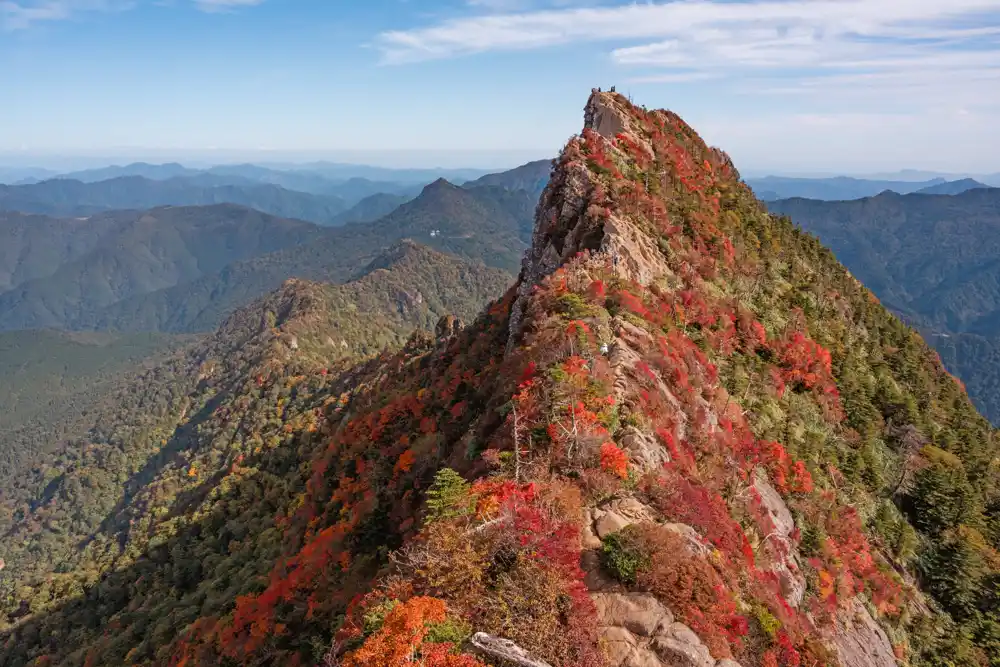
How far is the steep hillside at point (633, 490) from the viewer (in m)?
15.1

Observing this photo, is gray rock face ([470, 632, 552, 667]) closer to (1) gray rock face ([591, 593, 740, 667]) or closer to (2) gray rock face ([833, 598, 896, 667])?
(1) gray rock face ([591, 593, 740, 667])

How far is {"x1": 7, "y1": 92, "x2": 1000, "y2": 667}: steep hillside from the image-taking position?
15125mm

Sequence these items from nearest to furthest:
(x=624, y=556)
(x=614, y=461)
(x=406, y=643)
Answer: (x=406, y=643), (x=624, y=556), (x=614, y=461)

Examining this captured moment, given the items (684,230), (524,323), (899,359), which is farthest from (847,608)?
(899,359)

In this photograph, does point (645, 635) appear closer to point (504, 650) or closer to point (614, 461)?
point (504, 650)

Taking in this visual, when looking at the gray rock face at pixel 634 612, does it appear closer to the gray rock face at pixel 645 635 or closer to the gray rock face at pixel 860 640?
the gray rock face at pixel 645 635

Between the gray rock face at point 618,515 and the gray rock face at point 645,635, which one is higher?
the gray rock face at point 618,515

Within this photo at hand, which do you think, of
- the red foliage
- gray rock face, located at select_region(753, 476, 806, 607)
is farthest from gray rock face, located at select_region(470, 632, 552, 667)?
gray rock face, located at select_region(753, 476, 806, 607)

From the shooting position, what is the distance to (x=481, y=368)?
39.8m

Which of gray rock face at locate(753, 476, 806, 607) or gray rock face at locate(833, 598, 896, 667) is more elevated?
gray rock face at locate(753, 476, 806, 607)

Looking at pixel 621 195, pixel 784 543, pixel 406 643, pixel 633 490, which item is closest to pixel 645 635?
pixel 633 490

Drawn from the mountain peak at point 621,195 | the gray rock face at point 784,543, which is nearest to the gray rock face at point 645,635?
the gray rock face at point 784,543

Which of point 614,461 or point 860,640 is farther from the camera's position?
point 860,640

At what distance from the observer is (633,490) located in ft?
61.6
